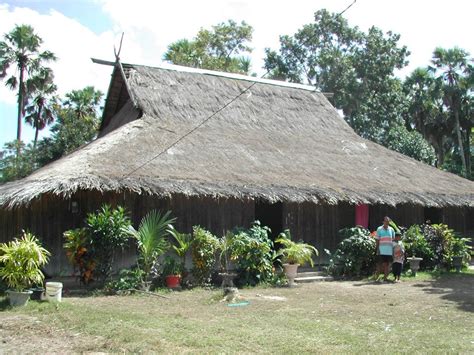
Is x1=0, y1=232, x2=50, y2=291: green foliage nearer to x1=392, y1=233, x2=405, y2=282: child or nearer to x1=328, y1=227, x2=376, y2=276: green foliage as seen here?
x1=328, y1=227, x2=376, y2=276: green foliage

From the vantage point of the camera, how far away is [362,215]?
15391 millimetres

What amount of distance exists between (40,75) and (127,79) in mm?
15555

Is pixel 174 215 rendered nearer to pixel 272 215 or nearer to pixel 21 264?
pixel 272 215

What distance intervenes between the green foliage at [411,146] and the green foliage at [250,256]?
1739 centimetres

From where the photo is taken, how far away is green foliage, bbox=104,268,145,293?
1041cm

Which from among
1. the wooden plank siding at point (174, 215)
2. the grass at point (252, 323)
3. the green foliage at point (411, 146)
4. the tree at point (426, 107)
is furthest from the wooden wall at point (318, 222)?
the tree at point (426, 107)

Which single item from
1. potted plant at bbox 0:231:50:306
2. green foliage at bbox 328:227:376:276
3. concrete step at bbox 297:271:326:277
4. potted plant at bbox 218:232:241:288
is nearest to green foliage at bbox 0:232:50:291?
potted plant at bbox 0:231:50:306

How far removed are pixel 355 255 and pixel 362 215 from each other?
85.5 inches

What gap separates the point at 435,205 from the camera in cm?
1527

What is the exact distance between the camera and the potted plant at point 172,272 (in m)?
11.1

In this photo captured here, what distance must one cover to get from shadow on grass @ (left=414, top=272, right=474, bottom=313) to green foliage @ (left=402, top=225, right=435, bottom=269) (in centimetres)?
68

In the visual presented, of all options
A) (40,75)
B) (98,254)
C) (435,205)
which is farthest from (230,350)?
(40,75)

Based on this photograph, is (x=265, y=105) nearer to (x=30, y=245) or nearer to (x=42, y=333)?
(x=30, y=245)

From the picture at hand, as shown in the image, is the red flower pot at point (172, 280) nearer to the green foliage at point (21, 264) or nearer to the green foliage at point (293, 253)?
the green foliage at point (293, 253)
